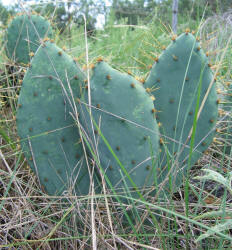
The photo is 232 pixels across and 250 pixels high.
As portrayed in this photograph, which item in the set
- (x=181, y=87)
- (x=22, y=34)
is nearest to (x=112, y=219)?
(x=181, y=87)

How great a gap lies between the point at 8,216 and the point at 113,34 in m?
2.23

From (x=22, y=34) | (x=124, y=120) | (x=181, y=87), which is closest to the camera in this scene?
(x=124, y=120)

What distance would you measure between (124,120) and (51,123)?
22 centimetres

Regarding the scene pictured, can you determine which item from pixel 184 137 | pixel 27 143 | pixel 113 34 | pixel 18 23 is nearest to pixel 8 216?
pixel 27 143

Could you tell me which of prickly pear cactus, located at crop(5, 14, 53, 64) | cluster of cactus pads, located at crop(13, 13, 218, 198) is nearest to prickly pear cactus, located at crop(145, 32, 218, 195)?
cluster of cactus pads, located at crop(13, 13, 218, 198)

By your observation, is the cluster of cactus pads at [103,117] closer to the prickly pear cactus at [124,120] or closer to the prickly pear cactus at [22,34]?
the prickly pear cactus at [124,120]

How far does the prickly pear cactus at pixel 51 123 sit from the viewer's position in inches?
35.1

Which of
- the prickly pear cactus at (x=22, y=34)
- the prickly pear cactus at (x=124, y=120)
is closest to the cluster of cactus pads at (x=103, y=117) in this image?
the prickly pear cactus at (x=124, y=120)

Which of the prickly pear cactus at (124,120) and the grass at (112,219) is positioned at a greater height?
the prickly pear cactus at (124,120)

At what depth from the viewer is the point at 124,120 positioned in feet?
2.67

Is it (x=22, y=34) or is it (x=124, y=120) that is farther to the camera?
(x=22, y=34)

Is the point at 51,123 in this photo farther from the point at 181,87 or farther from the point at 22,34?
the point at 22,34

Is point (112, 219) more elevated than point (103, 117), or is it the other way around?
point (103, 117)

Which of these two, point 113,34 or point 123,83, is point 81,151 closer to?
point 123,83
